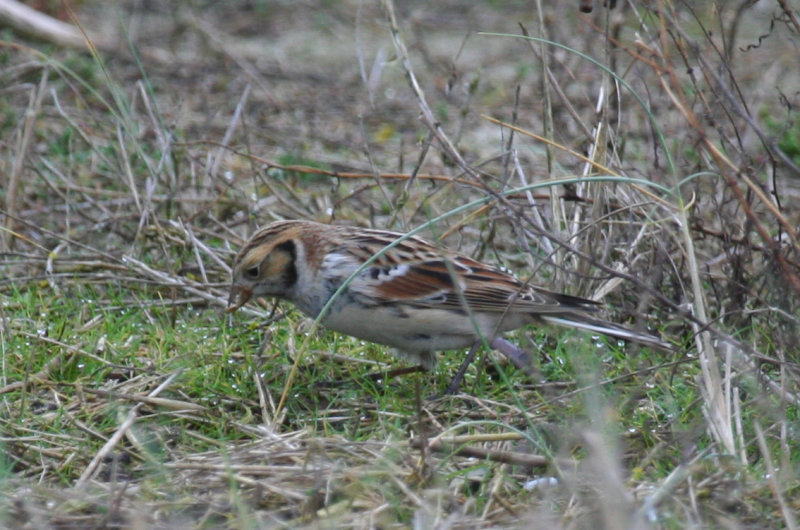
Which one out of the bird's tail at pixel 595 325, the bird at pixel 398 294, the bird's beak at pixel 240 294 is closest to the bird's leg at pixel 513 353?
the bird at pixel 398 294

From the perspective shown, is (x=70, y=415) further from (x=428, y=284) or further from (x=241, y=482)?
(x=428, y=284)

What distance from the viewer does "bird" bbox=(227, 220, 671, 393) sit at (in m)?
4.82

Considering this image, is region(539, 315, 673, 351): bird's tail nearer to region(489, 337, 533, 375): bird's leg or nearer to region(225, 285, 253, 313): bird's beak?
region(489, 337, 533, 375): bird's leg

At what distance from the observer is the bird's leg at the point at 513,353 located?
5.02 metres

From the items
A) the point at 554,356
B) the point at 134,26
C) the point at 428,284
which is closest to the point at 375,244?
the point at 428,284

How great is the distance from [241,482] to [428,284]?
1.48 meters

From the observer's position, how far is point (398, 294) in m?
4.87

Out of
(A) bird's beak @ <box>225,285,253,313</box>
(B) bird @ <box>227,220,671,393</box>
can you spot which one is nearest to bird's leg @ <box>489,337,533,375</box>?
(B) bird @ <box>227,220,671,393</box>

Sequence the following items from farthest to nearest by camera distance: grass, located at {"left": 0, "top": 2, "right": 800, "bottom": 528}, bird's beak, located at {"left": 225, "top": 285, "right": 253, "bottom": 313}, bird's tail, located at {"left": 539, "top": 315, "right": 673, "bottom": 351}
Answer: bird's beak, located at {"left": 225, "top": 285, "right": 253, "bottom": 313} < bird's tail, located at {"left": 539, "top": 315, "right": 673, "bottom": 351} < grass, located at {"left": 0, "top": 2, "right": 800, "bottom": 528}

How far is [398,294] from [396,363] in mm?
584

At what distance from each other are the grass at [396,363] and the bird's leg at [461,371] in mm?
66

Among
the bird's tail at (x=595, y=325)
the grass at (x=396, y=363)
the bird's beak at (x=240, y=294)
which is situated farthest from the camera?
the bird's beak at (x=240, y=294)

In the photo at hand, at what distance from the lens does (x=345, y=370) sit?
5.22 metres

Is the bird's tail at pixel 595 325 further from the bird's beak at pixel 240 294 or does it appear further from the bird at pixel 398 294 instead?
the bird's beak at pixel 240 294
